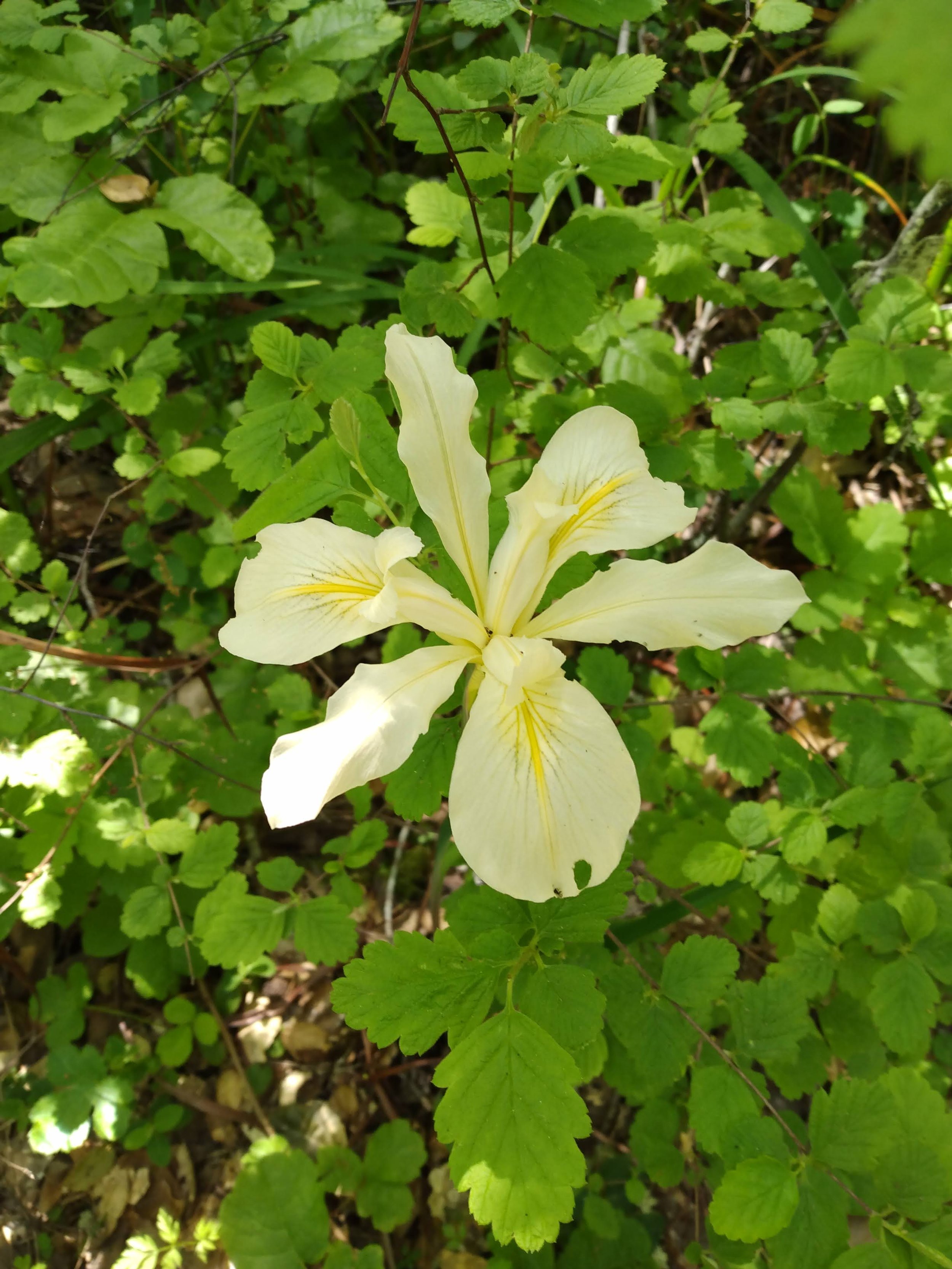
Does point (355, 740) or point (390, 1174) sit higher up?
point (355, 740)

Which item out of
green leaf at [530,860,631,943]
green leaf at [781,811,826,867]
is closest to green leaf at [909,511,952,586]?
green leaf at [781,811,826,867]

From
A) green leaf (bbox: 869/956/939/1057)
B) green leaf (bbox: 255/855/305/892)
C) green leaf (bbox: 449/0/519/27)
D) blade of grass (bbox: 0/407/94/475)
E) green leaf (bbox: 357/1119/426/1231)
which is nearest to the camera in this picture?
green leaf (bbox: 449/0/519/27)

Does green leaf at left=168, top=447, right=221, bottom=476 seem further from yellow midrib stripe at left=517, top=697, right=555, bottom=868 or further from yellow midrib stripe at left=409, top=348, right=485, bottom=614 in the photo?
yellow midrib stripe at left=517, top=697, right=555, bottom=868

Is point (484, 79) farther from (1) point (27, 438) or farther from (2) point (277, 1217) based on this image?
(2) point (277, 1217)

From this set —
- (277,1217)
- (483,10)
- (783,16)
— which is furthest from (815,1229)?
(783,16)

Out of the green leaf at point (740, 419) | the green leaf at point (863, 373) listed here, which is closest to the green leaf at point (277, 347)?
the green leaf at point (740, 419)

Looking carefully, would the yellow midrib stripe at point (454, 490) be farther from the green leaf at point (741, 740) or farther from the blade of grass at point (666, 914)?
the blade of grass at point (666, 914)
